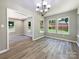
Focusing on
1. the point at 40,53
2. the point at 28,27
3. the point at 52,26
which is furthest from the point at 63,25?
the point at 28,27

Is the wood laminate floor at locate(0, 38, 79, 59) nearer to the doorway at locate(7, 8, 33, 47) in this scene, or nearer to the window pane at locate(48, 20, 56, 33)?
the window pane at locate(48, 20, 56, 33)

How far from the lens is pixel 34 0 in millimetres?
5188

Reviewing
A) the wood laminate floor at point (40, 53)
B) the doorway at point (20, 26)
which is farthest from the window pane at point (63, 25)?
the doorway at point (20, 26)

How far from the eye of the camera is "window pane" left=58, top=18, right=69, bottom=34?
6.13 meters

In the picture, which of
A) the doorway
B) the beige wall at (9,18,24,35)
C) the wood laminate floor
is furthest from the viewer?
the beige wall at (9,18,24,35)

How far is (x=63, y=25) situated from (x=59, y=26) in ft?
1.48

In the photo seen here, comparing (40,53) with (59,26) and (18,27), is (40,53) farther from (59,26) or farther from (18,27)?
(18,27)

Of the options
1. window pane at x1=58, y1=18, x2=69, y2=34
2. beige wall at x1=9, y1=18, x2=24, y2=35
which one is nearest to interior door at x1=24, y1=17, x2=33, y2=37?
beige wall at x1=9, y1=18, x2=24, y2=35

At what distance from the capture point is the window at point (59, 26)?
20.1ft

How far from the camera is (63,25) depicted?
20.9 feet

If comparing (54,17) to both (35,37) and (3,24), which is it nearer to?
(35,37)

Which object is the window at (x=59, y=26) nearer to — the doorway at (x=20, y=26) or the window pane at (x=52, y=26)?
the window pane at (x=52, y=26)

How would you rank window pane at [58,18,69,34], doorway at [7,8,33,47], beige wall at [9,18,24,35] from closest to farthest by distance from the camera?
1. window pane at [58,18,69,34]
2. doorway at [7,8,33,47]
3. beige wall at [9,18,24,35]

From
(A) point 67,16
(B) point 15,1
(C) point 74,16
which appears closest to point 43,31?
(A) point 67,16
